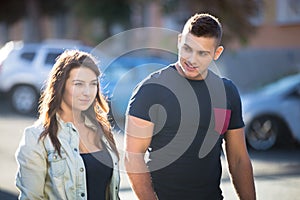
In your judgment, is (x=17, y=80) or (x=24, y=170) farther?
(x=17, y=80)

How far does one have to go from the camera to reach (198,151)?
3600 mm

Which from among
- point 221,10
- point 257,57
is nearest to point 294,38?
point 257,57

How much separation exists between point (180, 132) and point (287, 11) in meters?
20.9

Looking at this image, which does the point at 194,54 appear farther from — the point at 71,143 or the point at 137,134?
the point at 71,143

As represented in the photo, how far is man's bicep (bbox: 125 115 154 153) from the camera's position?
11.6 ft

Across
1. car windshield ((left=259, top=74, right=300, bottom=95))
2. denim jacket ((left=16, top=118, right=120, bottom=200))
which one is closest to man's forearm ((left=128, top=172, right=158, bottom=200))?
denim jacket ((left=16, top=118, right=120, bottom=200))

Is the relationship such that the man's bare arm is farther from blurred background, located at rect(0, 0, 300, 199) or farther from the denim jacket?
blurred background, located at rect(0, 0, 300, 199)

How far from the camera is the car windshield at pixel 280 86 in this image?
11.8 m

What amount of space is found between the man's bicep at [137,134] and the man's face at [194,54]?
36cm

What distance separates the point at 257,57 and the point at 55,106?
2064cm

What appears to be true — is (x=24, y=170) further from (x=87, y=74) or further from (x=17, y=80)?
(x=17, y=80)

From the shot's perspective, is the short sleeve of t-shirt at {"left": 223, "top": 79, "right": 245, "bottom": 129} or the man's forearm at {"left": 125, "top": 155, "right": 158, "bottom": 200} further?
the short sleeve of t-shirt at {"left": 223, "top": 79, "right": 245, "bottom": 129}

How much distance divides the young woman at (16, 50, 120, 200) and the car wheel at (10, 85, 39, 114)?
14837mm

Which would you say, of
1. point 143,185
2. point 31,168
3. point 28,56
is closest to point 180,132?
point 143,185
